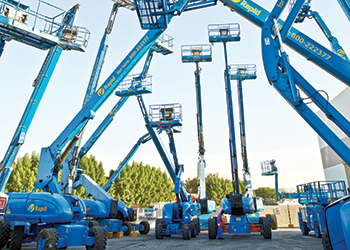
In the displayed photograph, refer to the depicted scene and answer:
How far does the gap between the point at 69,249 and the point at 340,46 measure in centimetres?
1591

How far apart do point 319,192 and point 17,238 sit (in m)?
15.8

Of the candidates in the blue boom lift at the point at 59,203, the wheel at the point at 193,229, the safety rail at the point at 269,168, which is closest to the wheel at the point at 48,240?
the blue boom lift at the point at 59,203

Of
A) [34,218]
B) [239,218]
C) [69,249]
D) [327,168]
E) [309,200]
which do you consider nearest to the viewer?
[34,218]

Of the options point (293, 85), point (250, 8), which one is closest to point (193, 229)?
point (293, 85)

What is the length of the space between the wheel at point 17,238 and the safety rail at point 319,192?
50.4 ft

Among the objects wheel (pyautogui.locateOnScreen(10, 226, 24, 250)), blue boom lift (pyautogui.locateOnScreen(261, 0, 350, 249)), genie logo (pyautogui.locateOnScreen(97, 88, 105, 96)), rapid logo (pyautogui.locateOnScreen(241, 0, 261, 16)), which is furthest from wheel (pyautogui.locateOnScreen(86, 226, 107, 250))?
rapid logo (pyautogui.locateOnScreen(241, 0, 261, 16))

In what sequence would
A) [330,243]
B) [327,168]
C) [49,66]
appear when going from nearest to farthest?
1. [330,243]
2. [49,66]
3. [327,168]

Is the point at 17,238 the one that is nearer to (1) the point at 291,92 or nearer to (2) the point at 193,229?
(2) the point at 193,229

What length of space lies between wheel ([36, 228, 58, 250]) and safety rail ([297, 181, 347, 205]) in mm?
14118

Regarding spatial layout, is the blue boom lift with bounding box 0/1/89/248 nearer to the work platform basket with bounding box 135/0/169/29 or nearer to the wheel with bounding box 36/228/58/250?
the wheel with bounding box 36/228/58/250

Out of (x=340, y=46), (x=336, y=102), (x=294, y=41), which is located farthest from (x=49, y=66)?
(x=336, y=102)

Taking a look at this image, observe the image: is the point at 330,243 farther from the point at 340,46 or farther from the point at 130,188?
the point at 130,188

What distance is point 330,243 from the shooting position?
4871 mm

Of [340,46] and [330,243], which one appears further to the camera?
[340,46]
